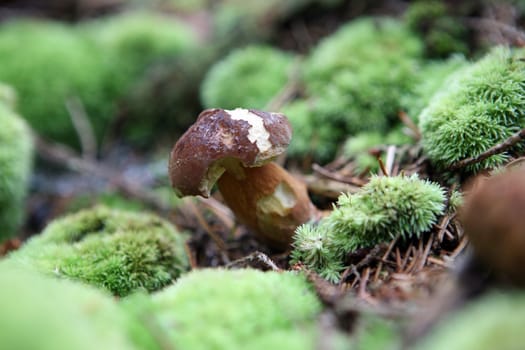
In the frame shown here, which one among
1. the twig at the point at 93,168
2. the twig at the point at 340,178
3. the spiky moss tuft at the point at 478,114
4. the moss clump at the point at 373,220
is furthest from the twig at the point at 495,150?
the twig at the point at 93,168

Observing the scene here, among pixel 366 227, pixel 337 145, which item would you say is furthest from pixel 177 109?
pixel 366 227

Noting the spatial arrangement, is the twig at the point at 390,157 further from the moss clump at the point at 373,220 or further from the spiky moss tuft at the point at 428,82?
the moss clump at the point at 373,220

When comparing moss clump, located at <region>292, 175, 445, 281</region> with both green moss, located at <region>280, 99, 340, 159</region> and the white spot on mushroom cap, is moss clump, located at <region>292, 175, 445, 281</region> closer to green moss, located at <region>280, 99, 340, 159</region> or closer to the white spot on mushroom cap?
the white spot on mushroom cap

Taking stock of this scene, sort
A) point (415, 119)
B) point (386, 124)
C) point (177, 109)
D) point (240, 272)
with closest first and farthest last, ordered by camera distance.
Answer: point (240, 272) → point (415, 119) → point (386, 124) → point (177, 109)

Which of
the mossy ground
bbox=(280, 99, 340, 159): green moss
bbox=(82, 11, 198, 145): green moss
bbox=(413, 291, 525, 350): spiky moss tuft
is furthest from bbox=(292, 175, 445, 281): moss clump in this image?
bbox=(82, 11, 198, 145): green moss

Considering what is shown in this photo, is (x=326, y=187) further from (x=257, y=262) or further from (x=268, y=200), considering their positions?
(x=257, y=262)

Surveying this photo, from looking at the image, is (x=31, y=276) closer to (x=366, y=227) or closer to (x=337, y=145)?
(x=366, y=227)
